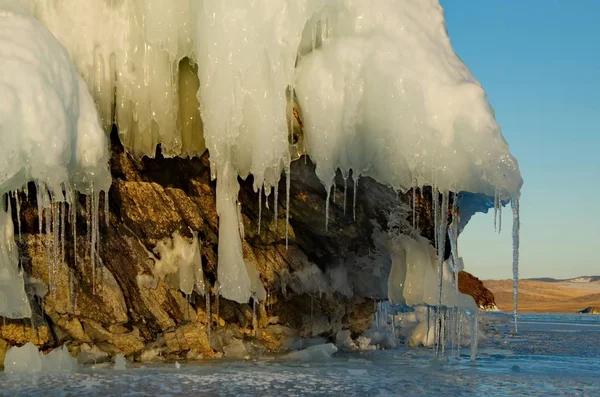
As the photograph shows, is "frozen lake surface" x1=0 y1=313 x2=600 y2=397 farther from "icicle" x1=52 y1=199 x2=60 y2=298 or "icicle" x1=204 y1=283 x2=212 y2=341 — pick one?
"icicle" x1=52 y1=199 x2=60 y2=298

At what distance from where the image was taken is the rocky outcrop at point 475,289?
4147 centimetres

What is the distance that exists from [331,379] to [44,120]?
13.5 ft

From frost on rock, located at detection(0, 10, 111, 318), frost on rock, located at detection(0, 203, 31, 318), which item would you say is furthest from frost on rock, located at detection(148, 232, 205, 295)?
frost on rock, located at detection(0, 10, 111, 318)

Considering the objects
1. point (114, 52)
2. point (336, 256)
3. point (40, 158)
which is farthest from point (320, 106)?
point (336, 256)

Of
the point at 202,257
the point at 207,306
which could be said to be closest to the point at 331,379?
the point at 207,306

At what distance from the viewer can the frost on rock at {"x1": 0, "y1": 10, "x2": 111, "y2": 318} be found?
7186 mm

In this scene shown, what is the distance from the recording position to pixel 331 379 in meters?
8.26

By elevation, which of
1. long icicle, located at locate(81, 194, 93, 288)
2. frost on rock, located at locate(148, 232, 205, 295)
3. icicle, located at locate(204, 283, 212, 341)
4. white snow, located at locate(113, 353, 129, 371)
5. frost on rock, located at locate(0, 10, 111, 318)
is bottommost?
white snow, located at locate(113, 353, 129, 371)

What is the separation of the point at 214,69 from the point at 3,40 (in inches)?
88.5

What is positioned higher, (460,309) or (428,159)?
(428,159)

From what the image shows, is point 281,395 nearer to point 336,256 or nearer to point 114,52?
point 114,52

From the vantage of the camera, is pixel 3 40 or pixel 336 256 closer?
pixel 3 40

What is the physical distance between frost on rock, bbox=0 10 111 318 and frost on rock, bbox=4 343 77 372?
6.60ft

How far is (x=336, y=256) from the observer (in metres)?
12.6
